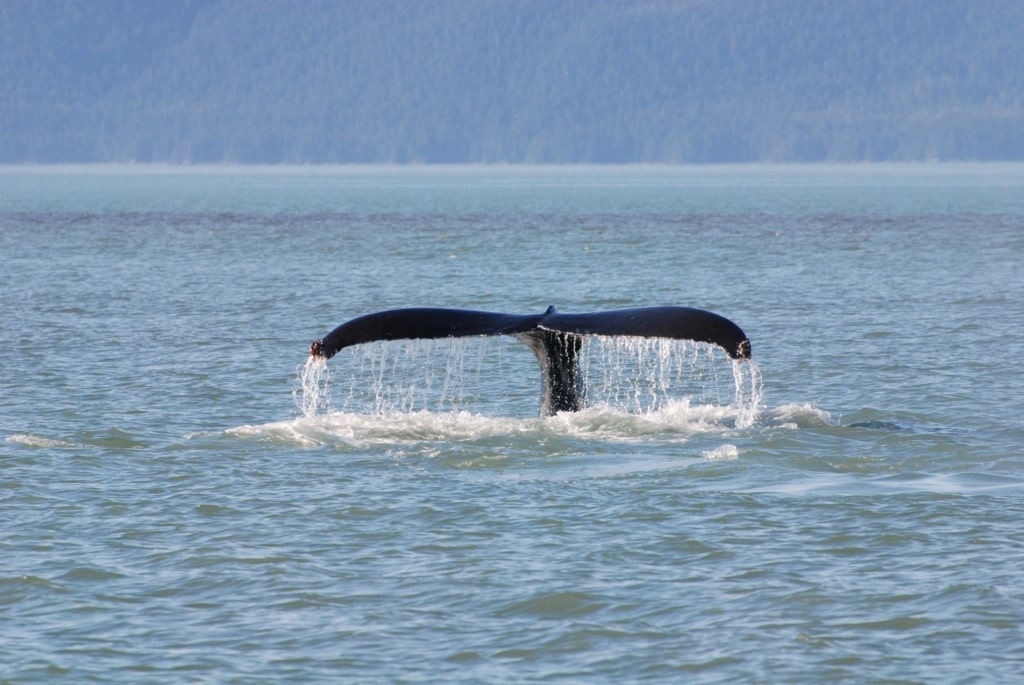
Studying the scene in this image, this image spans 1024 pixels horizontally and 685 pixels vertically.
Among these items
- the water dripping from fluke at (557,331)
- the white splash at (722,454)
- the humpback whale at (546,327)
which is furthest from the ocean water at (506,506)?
the humpback whale at (546,327)

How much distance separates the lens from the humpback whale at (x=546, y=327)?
1305 cm

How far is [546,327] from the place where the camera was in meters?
14.4

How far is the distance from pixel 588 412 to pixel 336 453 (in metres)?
2.59

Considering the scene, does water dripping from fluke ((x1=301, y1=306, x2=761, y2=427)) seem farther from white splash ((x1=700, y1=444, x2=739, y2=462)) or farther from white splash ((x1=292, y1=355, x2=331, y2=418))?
white splash ((x1=292, y1=355, x2=331, y2=418))

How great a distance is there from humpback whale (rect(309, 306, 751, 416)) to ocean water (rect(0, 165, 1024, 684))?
3.52 feet

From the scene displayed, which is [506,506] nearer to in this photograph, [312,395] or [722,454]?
[722,454]

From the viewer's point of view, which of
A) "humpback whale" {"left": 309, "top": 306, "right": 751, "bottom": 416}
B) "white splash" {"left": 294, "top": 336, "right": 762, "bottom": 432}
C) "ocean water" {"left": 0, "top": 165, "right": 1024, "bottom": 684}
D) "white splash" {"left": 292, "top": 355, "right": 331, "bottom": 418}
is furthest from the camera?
"white splash" {"left": 292, "top": 355, "right": 331, "bottom": 418}

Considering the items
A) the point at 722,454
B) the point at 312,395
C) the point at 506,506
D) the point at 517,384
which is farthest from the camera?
the point at 517,384

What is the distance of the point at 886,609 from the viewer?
10.3 metres

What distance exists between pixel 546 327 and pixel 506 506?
190 cm

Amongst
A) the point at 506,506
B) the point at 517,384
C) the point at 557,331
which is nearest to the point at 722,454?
the point at 557,331

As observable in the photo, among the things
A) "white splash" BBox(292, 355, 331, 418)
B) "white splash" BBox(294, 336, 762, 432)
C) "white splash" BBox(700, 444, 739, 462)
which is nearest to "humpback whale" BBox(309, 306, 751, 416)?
"white splash" BBox(294, 336, 762, 432)

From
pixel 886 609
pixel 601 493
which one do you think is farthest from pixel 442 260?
pixel 886 609

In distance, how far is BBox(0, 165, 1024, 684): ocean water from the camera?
32.0ft
